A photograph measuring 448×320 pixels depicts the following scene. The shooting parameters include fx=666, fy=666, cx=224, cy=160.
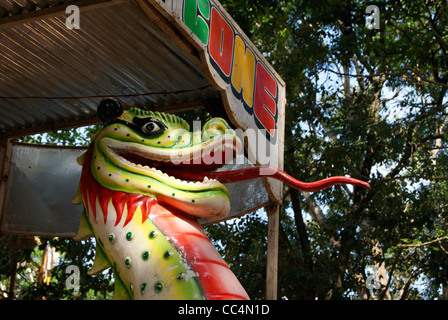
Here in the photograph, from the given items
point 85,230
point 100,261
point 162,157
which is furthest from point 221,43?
point 100,261

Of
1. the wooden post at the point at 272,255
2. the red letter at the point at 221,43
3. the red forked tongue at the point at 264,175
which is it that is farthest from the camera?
the wooden post at the point at 272,255

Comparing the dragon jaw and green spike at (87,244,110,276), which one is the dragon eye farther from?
green spike at (87,244,110,276)

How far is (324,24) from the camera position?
10109 mm

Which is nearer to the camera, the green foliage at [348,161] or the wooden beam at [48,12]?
the wooden beam at [48,12]

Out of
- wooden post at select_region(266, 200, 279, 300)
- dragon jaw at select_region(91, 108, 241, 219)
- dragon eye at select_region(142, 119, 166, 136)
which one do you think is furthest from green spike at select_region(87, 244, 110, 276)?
wooden post at select_region(266, 200, 279, 300)

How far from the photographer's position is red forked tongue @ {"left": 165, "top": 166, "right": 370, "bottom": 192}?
3922mm

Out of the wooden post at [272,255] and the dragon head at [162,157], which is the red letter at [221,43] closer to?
the dragon head at [162,157]

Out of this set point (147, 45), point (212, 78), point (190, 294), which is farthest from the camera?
point (147, 45)

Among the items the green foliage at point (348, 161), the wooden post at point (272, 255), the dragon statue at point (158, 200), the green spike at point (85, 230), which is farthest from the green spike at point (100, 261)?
the green foliage at point (348, 161)

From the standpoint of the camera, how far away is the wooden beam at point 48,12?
13.4 feet
